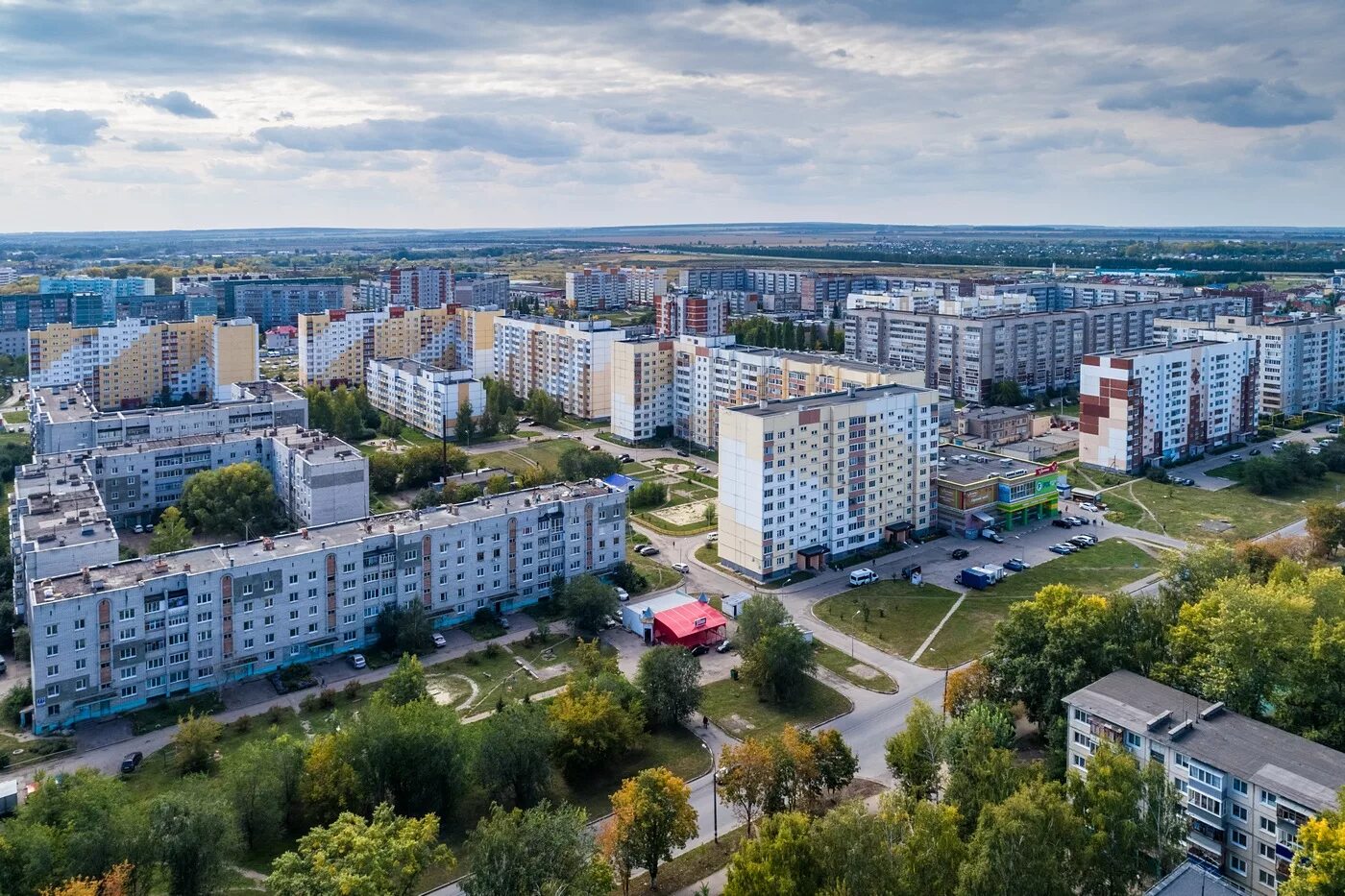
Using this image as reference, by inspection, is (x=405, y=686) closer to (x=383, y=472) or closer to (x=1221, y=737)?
(x=1221, y=737)

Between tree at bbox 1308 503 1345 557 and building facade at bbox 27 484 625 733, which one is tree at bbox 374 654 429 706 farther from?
tree at bbox 1308 503 1345 557

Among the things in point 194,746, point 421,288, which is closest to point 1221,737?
point 194,746

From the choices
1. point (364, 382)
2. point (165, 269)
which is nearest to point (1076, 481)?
point (364, 382)

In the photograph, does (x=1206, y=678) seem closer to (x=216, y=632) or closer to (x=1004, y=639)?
(x=1004, y=639)

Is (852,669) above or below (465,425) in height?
below

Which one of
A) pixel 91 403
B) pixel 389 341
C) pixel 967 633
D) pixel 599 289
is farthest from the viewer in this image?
pixel 599 289
